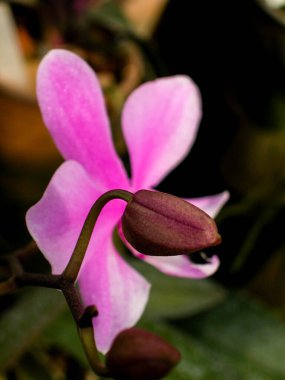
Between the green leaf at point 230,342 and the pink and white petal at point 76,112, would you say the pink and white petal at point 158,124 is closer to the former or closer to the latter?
the pink and white petal at point 76,112

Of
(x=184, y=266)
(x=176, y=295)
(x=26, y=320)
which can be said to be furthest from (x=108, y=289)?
(x=176, y=295)

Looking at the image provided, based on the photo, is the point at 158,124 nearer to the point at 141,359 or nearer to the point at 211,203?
the point at 211,203

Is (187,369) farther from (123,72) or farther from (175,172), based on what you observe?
(123,72)

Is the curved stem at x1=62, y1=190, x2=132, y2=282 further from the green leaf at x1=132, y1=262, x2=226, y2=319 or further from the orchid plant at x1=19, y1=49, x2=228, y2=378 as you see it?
the green leaf at x1=132, y1=262, x2=226, y2=319

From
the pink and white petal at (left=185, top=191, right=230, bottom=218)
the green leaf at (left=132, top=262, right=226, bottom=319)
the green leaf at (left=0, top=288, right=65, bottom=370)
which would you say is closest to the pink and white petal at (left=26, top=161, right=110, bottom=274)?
the pink and white petal at (left=185, top=191, right=230, bottom=218)

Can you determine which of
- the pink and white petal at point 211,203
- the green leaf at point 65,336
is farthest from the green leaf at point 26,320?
the pink and white petal at point 211,203

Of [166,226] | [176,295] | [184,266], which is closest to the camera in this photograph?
[166,226]

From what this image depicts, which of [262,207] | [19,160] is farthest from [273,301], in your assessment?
[19,160]
